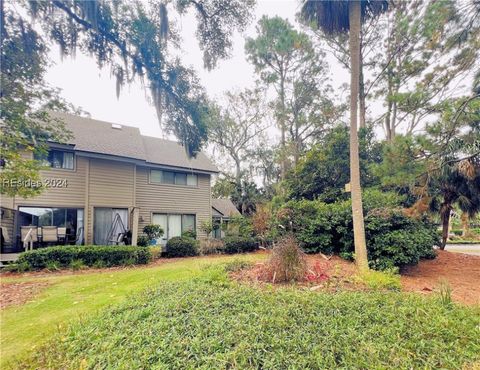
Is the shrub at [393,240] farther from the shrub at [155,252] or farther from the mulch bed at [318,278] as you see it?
the shrub at [155,252]

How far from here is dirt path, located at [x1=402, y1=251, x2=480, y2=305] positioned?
525cm

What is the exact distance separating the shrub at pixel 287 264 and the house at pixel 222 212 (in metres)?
11.4

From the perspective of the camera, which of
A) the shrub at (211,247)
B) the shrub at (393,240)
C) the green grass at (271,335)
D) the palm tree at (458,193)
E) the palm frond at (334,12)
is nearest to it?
the green grass at (271,335)

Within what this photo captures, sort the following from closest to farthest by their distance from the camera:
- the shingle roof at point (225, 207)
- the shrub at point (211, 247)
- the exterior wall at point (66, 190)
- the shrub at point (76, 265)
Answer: the shrub at point (76, 265) < the exterior wall at point (66, 190) < the shrub at point (211, 247) < the shingle roof at point (225, 207)

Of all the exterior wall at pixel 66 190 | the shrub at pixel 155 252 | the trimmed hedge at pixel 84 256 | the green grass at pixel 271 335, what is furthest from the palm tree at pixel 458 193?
the exterior wall at pixel 66 190

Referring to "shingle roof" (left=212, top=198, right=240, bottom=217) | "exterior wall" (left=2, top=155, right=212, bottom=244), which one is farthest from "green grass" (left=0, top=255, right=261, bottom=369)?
"shingle roof" (left=212, top=198, right=240, bottom=217)

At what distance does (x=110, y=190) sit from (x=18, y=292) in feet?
22.0

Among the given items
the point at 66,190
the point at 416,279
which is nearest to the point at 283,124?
the point at 66,190

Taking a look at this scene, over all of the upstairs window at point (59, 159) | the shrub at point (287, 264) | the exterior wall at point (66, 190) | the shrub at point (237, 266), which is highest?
the upstairs window at point (59, 159)

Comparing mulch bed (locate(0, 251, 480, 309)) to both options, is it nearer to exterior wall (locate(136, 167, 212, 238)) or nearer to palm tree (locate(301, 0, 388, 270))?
palm tree (locate(301, 0, 388, 270))

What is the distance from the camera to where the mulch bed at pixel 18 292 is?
17.2 ft

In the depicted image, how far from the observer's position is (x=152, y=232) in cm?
1287

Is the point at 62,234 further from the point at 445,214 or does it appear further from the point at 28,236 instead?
the point at 445,214

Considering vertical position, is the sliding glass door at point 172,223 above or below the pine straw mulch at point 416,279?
above
